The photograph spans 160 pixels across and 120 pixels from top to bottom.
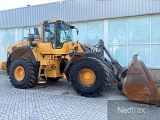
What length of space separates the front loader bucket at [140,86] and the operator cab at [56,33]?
3.63 meters

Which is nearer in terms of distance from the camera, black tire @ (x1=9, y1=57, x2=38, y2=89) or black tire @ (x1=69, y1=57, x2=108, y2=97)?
black tire @ (x1=69, y1=57, x2=108, y2=97)

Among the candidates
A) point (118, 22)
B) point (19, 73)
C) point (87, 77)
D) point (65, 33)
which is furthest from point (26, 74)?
point (118, 22)

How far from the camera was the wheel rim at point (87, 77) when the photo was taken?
880 cm

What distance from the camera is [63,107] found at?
7.09 meters

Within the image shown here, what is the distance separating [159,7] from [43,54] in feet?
22.5

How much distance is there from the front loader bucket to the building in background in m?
5.66

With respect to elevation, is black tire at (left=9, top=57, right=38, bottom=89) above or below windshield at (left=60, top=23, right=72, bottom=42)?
below

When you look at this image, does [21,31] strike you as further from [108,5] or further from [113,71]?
[113,71]

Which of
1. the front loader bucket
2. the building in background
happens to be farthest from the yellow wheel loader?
the building in background

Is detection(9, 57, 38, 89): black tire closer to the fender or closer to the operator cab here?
the fender

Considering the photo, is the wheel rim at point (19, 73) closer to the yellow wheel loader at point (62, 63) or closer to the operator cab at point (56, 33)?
the yellow wheel loader at point (62, 63)

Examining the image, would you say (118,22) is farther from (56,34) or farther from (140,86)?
(140,86)

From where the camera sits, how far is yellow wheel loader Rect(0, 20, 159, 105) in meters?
8.81

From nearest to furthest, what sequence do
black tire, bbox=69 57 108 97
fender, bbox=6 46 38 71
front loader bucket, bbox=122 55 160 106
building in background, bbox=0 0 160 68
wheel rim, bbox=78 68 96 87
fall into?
front loader bucket, bbox=122 55 160 106, black tire, bbox=69 57 108 97, wheel rim, bbox=78 68 96 87, fender, bbox=6 46 38 71, building in background, bbox=0 0 160 68
